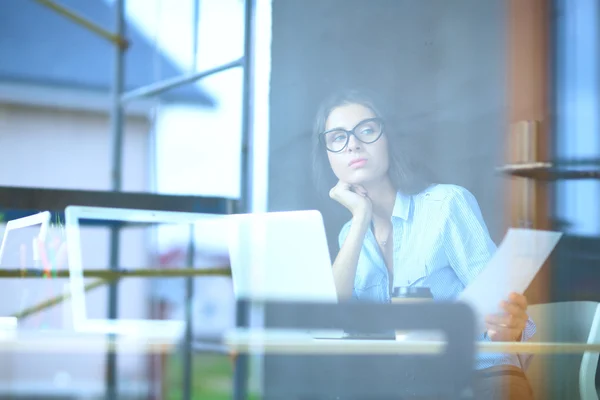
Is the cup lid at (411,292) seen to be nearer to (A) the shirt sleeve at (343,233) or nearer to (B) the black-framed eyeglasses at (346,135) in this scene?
(A) the shirt sleeve at (343,233)

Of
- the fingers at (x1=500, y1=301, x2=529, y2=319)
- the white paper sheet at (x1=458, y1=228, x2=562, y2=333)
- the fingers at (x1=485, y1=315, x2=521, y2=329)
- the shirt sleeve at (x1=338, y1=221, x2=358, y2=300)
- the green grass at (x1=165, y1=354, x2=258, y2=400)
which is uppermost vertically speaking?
the shirt sleeve at (x1=338, y1=221, x2=358, y2=300)

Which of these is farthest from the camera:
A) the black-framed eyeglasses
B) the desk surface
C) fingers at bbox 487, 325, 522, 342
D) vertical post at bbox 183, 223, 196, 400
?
the black-framed eyeglasses

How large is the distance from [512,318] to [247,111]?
0.87 meters

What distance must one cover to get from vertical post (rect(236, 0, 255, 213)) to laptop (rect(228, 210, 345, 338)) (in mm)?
55

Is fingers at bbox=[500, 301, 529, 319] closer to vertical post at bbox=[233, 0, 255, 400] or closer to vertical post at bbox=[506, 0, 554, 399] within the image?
vertical post at bbox=[506, 0, 554, 399]

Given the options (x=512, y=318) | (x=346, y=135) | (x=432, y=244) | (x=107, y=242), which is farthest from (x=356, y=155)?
(x=107, y=242)

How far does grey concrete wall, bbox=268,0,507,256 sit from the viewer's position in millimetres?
2318

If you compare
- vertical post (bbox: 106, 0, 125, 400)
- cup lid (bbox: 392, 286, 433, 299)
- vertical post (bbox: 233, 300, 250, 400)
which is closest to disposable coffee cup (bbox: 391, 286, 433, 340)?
cup lid (bbox: 392, 286, 433, 299)

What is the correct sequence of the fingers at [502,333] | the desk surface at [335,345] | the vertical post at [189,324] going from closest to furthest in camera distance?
1. the desk surface at [335,345]
2. the vertical post at [189,324]
3. the fingers at [502,333]

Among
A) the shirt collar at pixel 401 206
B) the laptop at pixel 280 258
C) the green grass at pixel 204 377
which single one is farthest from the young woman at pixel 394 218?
the green grass at pixel 204 377

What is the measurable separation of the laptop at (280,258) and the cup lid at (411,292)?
0.19 m

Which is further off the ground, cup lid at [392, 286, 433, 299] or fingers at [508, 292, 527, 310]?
cup lid at [392, 286, 433, 299]

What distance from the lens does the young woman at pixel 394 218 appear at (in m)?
2.30

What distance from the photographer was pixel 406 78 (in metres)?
2.35
